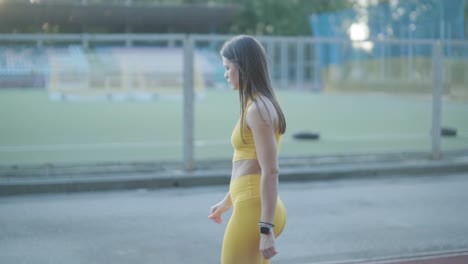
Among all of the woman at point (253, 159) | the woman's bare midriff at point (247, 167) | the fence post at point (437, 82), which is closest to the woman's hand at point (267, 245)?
the woman at point (253, 159)

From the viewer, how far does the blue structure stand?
762 inches

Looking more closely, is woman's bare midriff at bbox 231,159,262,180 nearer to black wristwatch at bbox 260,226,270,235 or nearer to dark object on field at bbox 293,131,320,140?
black wristwatch at bbox 260,226,270,235

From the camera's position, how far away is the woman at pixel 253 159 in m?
3.11

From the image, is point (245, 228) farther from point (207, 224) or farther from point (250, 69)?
point (207, 224)

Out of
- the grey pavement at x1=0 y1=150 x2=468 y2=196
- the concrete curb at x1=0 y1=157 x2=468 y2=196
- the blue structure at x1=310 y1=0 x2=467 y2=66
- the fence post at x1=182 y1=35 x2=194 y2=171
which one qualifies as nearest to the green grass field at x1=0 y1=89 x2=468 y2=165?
the grey pavement at x1=0 y1=150 x2=468 y2=196

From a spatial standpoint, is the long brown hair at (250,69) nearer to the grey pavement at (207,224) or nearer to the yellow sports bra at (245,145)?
the yellow sports bra at (245,145)

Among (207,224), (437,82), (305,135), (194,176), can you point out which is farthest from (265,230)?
(305,135)

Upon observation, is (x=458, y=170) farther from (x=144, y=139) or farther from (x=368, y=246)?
(x=144, y=139)

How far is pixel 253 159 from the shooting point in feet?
10.5

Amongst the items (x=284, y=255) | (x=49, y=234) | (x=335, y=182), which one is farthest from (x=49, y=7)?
(x=284, y=255)

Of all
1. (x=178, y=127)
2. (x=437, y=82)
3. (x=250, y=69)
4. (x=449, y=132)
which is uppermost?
(x=250, y=69)

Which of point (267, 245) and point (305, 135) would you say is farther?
point (305, 135)

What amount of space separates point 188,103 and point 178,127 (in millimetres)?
8416

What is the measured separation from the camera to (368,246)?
634cm
